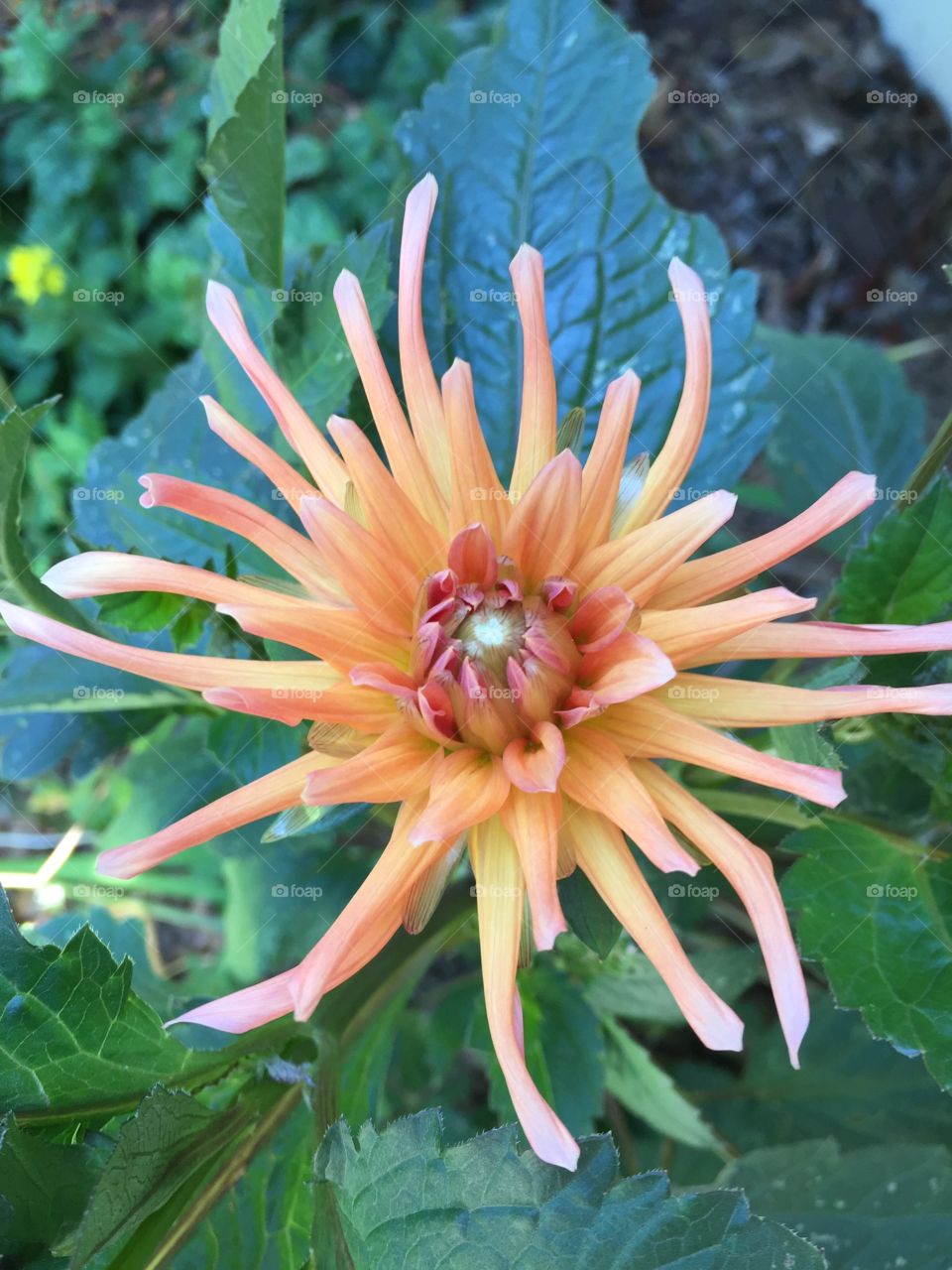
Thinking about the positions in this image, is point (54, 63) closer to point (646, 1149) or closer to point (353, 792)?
point (353, 792)

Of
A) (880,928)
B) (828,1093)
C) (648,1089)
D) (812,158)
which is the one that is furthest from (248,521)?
(812,158)

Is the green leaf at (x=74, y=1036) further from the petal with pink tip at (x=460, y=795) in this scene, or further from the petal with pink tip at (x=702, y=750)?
the petal with pink tip at (x=702, y=750)

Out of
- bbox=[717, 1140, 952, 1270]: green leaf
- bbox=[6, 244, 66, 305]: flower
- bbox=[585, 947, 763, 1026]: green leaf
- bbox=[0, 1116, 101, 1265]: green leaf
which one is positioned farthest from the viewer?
bbox=[6, 244, 66, 305]: flower

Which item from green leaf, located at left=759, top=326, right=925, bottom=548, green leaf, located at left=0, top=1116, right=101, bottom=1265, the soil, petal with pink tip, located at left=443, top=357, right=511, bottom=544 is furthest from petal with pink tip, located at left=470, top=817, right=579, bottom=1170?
the soil

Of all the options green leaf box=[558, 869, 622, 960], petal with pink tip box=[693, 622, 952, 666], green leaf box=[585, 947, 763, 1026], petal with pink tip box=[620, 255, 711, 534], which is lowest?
green leaf box=[585, 947, 763, 1026]

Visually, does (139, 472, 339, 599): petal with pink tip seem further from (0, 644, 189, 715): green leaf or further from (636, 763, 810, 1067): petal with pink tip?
(0, 644, 189, 715): green leaf

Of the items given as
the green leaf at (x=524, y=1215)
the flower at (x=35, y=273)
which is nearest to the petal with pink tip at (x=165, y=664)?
the green leaf at (x=524, y=1215)

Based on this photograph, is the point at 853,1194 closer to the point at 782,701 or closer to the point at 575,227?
the point at 782,701

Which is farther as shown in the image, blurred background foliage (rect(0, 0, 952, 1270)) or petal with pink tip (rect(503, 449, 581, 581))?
blurred background foliage (rect(0, 0, 952, 1270))
